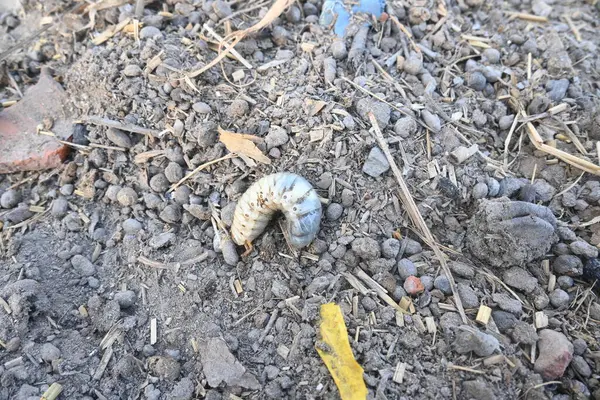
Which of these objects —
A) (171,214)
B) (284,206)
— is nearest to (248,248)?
(284,206)

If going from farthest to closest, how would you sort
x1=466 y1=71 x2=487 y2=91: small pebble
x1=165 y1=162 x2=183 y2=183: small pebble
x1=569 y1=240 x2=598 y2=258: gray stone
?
x1=466 y1=71 x2=487 y2=91: small pebble < x1=165 y1=162 x2=183 y2=183: small pebble < x1=569 y1=240 x2=598 y2=258: gray stone

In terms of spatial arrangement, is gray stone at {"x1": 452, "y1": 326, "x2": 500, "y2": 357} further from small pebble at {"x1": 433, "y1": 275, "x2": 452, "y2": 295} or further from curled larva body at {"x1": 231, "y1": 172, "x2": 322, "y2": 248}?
curled larva body at {"x1": 231, "y1": 172, "x2": 322, "y2": 248}

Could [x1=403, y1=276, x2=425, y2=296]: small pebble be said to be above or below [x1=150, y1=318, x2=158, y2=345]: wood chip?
above

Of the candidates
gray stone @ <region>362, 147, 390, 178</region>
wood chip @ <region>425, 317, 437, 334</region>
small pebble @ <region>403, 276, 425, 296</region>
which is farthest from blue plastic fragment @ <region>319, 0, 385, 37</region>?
wood chip @ <region>425, 317, 437, 334</region>

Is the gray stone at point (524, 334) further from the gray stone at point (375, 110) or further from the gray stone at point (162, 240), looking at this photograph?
the gray stone at point (162, 240)

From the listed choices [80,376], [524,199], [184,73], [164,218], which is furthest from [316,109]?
[80,376]
